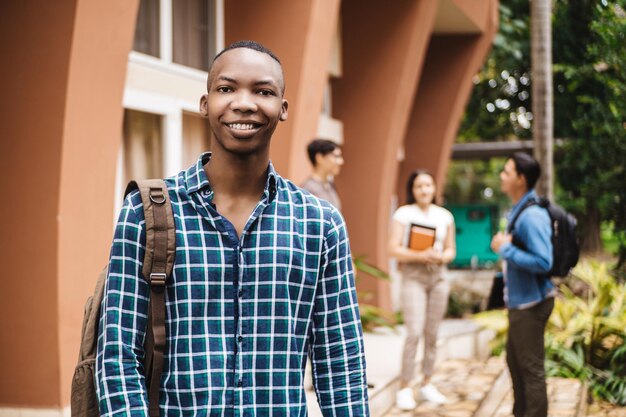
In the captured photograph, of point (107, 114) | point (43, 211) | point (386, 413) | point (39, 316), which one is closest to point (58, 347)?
point (39, 316)

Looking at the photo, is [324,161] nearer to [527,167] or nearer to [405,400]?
[527,167]

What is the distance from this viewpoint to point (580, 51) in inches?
646

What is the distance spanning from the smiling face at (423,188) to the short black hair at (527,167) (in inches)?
48.9

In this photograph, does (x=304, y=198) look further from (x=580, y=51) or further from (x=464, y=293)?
(x=580, y=51)

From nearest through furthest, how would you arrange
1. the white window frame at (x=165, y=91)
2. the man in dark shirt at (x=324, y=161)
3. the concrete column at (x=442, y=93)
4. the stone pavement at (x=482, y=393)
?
the man in dark shirt at (x=324, y=161)
the white window frame at (x=165, y=91)
the stone pavement at (x=482, y=393)
the concrete column at (x=442, y=93)

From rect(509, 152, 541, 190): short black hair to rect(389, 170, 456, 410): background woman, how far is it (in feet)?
4.00

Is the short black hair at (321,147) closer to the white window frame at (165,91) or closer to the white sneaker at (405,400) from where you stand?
the white window frame at (165,91)

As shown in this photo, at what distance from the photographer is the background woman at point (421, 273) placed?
671 cm

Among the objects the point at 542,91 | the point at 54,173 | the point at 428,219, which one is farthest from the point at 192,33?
the point at 542,91

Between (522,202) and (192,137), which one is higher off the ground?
(192,137)

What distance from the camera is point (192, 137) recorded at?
7703mm

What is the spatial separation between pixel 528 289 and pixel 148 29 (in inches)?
148

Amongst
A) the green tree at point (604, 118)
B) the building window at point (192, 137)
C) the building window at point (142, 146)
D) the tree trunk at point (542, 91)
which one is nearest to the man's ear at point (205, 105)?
the building window at point (142, 146)

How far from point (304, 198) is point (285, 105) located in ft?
0.82
